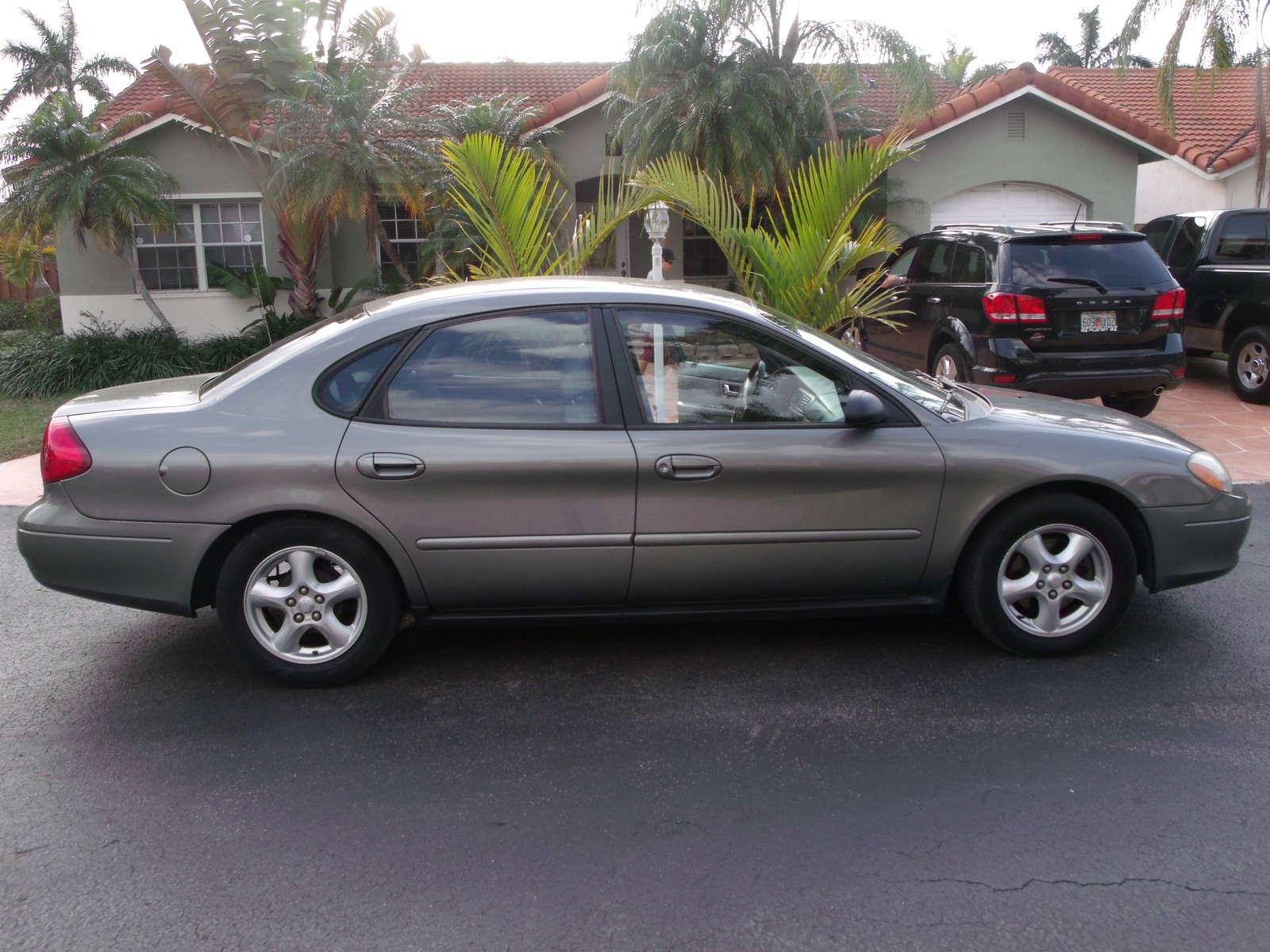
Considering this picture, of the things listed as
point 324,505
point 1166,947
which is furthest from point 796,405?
point 1166,947

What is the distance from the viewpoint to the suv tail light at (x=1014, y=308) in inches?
351

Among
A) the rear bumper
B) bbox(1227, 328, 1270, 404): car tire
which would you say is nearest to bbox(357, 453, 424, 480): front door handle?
the rear bumper

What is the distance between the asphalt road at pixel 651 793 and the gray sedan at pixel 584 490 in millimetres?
317

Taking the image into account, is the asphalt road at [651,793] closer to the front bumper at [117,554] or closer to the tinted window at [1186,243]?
the front bumper at [117,554]

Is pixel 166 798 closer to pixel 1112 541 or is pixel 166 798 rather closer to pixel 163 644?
pixel 163 644

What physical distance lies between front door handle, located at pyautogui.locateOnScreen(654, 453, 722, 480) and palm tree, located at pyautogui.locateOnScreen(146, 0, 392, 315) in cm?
1144

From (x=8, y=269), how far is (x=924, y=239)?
42.4 ft

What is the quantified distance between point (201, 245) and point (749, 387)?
15282 mm

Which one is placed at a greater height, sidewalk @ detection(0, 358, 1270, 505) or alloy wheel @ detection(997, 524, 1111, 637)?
alloy wheel @ detection(997, 524, 1111, 637)

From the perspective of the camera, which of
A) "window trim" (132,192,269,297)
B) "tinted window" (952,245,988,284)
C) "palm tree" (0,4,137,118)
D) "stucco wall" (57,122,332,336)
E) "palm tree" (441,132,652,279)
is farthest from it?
"palm tree" (0,4,137,118)

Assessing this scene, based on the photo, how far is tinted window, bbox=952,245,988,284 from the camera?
952cm

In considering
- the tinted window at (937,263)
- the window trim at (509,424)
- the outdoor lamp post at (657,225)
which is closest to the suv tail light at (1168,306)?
the tinted window at (937,263)

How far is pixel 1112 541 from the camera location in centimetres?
450

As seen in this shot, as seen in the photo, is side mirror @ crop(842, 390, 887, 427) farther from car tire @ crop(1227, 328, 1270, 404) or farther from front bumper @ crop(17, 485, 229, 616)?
car tire @ crop(1227, 328, 1270, 404)
